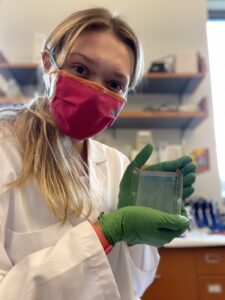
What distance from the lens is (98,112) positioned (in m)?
0.75

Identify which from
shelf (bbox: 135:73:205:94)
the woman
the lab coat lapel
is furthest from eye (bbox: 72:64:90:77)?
shelf (bbox: 135:73:205:94)

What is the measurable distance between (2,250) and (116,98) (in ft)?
1.53

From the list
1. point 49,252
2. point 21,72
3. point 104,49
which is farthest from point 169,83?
point 49,252

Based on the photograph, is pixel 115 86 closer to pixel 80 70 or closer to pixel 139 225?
pixel 80 70

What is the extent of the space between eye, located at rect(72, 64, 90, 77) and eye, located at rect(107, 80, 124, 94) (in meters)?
0.07

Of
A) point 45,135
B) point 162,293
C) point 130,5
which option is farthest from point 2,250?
point 130,5

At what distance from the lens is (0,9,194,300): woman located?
1.85ft

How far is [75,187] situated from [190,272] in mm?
1101

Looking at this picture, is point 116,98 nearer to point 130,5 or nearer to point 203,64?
point 203,64

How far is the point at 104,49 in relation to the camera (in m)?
0.76

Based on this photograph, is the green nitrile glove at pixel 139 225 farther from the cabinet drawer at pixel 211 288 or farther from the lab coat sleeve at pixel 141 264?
the cabinet drawer at pixel 211 288

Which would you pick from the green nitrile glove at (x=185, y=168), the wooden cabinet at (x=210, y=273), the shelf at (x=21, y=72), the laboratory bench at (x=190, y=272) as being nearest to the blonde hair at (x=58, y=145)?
the green nitrile glove at (x=185, y=168)

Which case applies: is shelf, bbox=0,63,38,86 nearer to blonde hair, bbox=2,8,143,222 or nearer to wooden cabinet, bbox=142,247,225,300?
blonde hair, bbox=2,8,143,222

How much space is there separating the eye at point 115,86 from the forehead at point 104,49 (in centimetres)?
4
